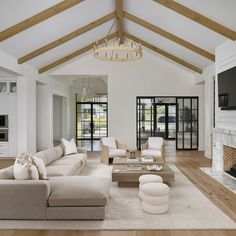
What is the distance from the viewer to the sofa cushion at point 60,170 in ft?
15.3

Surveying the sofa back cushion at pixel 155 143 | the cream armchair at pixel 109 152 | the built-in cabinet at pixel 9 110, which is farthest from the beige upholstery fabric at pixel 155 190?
the built-in cabinet at pixel 9 110

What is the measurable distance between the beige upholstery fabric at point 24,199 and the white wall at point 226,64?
14.3 feet

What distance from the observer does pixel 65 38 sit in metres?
7.39

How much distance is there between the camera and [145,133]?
35.5ft

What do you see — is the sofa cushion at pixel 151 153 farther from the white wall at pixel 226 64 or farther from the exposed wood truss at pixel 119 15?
the exposed wood truss at pixel 119 15

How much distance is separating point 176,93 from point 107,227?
319 inches

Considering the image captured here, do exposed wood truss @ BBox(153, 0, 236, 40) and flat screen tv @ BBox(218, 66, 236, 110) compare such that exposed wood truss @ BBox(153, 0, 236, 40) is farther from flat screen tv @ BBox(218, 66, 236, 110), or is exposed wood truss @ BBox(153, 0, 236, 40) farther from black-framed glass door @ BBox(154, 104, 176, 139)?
black-framed glass door @ BBox(154, 104, 176, 139)

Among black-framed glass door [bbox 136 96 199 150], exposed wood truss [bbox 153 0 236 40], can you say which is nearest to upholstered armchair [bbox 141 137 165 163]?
black-framed glass door [bbox 136 96 199 150]

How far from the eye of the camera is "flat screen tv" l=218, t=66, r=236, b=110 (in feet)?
18.3

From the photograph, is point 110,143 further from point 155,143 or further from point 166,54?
point 166,54

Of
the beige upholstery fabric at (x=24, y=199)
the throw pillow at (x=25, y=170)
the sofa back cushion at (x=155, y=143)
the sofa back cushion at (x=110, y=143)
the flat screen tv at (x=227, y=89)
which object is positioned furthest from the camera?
the sofa back cushion at (x=110, y=143)

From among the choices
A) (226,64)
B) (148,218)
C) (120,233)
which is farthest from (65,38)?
(120,233)

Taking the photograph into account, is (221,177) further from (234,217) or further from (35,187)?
(35,187)

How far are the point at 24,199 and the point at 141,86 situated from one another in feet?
25.8
